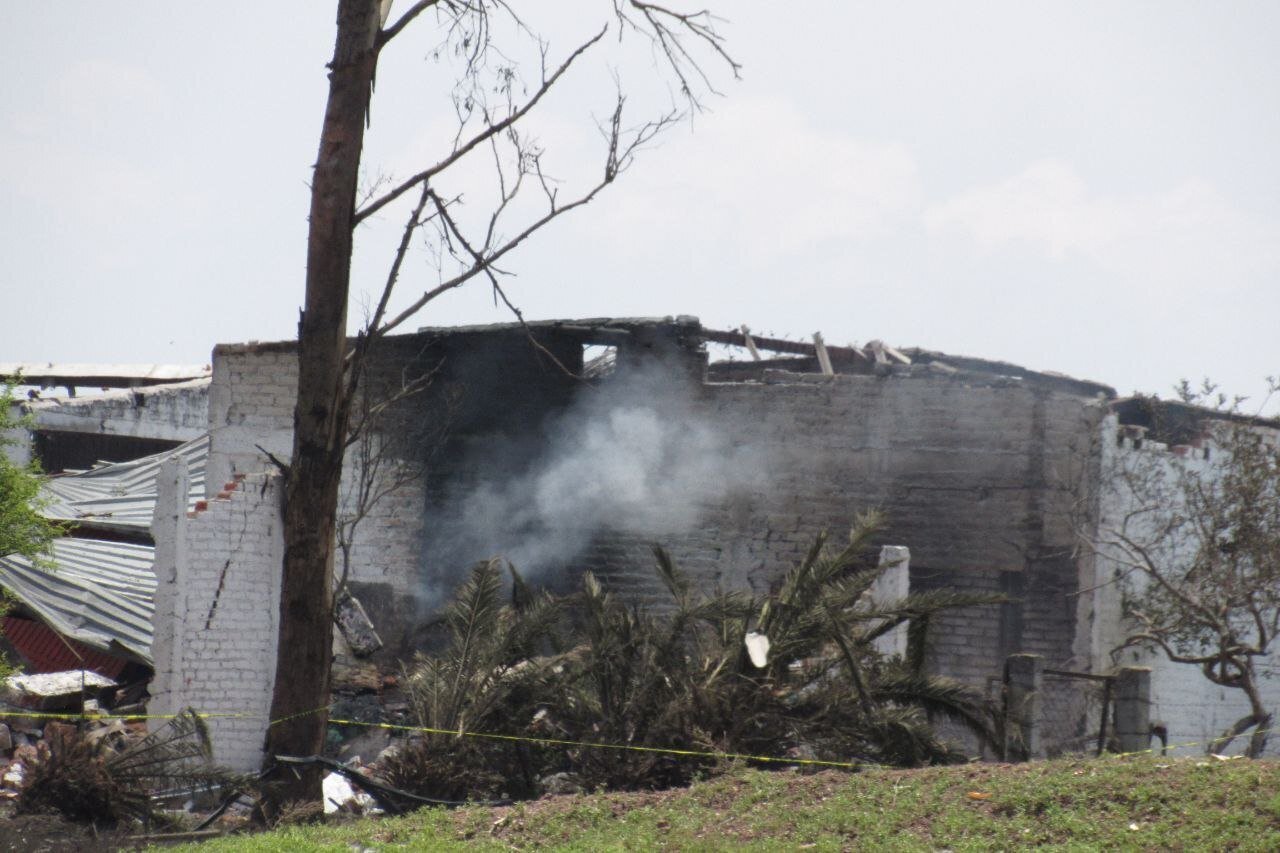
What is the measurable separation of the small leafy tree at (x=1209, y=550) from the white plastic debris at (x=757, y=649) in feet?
16.1

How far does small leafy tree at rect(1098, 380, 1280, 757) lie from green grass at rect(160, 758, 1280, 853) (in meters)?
5.72

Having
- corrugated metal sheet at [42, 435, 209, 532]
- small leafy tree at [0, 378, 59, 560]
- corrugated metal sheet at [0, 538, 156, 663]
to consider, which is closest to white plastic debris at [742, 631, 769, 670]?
small leafy tree at [0, 378, 59, 560]

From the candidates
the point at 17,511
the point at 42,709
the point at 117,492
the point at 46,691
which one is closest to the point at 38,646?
the point at 46,691

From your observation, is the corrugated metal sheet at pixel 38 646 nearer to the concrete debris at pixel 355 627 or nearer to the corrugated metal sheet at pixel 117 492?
the corrugated metal sheet at pixel 117 492

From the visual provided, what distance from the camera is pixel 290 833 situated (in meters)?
7.38

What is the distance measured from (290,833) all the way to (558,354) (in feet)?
29.3

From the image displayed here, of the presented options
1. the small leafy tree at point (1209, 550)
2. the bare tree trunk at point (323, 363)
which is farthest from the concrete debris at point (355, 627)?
the small leafy tree at point (1209, 550)

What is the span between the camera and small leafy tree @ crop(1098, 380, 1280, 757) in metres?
11.9

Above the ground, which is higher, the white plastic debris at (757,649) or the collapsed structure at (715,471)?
the collapsed structure at (715,471)

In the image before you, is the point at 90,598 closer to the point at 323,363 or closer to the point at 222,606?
the point at 222,606

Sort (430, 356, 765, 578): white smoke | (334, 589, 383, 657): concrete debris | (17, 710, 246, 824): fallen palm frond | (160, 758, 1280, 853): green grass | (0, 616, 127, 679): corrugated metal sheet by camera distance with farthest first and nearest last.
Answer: (0, 616, 127, 679): corrugated metal sheet → (430, 356, 765, 578): white smoke → (334, 589, 383, 657): concrete debris → (17, 710, 246, 824): fallen palm frond → (160, 758, 1280, 853): green grass

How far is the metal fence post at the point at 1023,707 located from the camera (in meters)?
9.44

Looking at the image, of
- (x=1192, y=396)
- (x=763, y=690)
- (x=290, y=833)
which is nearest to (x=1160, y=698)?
(x=1192, y=396)

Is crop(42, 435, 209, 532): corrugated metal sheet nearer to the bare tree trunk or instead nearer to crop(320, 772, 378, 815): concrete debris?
crop(320, 772, 378, 815): concrete debris
